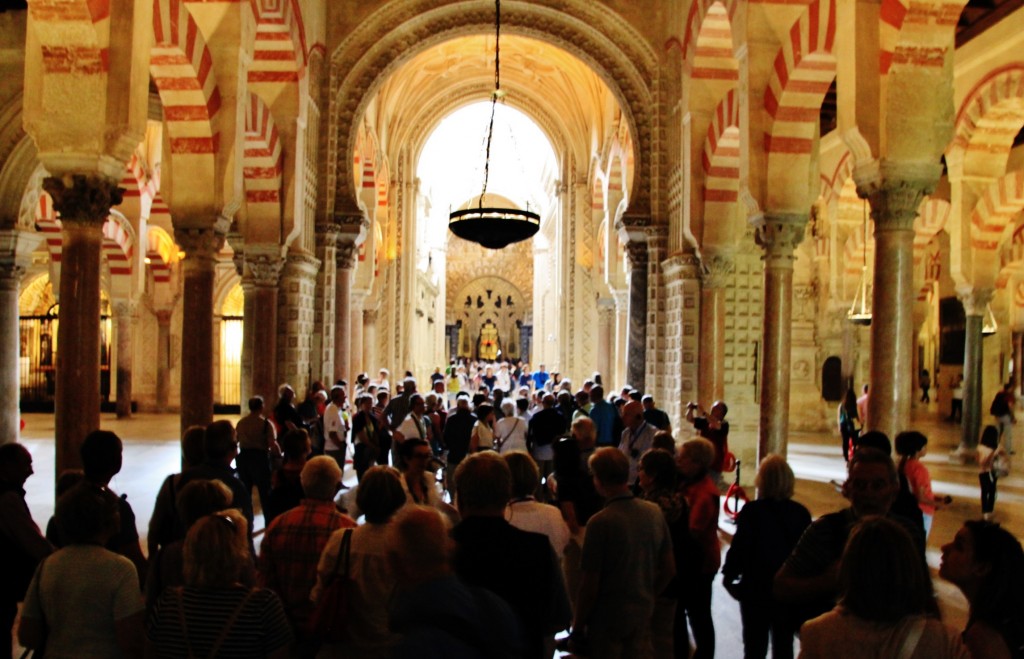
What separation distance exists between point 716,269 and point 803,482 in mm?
2408

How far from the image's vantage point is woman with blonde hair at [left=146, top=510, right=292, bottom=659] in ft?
6.31

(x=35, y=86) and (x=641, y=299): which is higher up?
(x=35, y=86)

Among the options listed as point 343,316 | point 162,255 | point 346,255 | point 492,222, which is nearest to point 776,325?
point 492,222

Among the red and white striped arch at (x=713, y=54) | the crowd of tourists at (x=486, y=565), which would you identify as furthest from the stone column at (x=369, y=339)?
the crowd of tourists at (x=486, y=565)

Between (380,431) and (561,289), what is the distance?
13430 mm

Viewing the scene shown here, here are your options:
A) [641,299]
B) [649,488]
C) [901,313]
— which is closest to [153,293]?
[641,299]

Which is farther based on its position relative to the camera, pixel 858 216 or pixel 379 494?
pixel 858 216

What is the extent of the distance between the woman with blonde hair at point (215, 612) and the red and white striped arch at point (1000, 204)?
1060 cm

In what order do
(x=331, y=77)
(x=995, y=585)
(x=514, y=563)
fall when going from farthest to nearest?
(x=331, y=77) < (x=514, y=563) < (x=995, y=585)

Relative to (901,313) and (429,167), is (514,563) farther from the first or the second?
(429,167)

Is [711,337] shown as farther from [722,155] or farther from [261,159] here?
[261,159]

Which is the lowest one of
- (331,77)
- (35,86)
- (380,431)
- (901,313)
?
(380,431)

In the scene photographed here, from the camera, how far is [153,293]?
17.5 meters

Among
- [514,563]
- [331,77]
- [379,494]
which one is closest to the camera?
[514,563]
